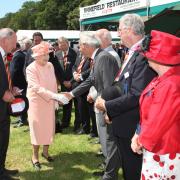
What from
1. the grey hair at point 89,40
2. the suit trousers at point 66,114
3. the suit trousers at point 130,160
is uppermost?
the grey hair at point 89,40

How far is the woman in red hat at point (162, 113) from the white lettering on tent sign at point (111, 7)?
9292 mm

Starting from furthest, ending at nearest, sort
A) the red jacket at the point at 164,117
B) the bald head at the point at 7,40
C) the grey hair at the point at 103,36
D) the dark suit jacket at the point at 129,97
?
the grey hair at the point at 103,36 → the bald head at the point at 7,40 → the dark suit jacket at the point at 129,97 → the red jacket at the point at 164,117

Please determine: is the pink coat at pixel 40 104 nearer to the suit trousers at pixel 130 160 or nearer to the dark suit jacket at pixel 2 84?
the dark suit jacket at pixel 2 84

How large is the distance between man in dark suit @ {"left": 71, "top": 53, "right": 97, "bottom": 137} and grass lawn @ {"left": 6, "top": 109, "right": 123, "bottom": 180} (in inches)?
11.7

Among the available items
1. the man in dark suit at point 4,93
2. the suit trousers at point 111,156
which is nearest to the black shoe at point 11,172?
the man in dark suit at point 4,93

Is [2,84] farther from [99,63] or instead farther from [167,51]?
[167,51]

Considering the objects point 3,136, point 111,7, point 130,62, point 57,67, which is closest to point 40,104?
point 3,136

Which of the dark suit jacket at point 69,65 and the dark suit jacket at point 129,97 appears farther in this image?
the dark suit jacket at point 69,65

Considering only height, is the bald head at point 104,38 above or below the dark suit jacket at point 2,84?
above

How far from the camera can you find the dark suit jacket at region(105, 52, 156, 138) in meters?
3.27

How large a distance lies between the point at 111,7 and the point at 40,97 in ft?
28.7

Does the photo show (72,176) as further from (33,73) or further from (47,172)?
(33,73)

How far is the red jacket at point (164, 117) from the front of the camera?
2475mm

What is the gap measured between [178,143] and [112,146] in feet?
6.26
